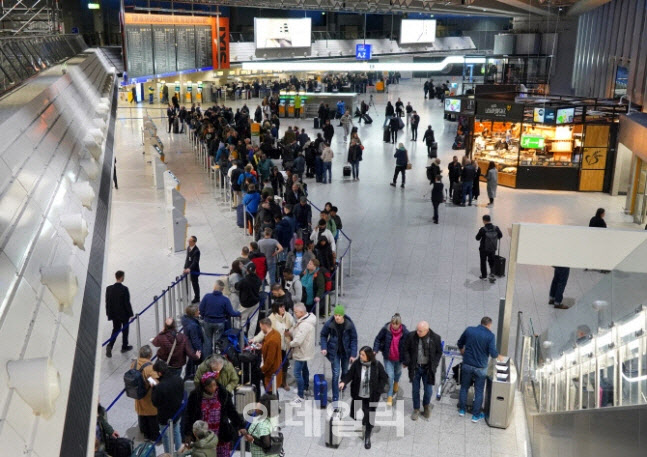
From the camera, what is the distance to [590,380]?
564 centimetres

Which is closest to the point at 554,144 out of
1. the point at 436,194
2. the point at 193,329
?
the point at 436,194

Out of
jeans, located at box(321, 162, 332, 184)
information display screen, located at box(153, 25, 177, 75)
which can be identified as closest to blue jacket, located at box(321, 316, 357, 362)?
jeans, located at box(321, 162, 332, 184)

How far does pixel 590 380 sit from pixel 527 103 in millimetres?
17181

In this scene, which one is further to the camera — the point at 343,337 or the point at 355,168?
the point at 355,168

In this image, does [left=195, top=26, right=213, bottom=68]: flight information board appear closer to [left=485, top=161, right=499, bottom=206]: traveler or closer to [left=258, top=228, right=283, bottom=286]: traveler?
[left=485, top=161, right=499, bottom=206]: traveler

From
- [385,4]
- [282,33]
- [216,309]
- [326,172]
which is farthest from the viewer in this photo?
[282,33]

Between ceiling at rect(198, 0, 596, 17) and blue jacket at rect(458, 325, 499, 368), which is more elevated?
ceiling at rect(198, 0, 596, 17)

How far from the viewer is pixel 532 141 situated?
69.7 ft

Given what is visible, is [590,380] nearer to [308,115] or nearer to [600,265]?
[600,265]

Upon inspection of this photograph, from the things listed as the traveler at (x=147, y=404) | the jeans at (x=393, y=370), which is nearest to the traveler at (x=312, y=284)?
the jeans at (x=393, y=370)

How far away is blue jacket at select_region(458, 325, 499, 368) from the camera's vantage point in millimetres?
8266

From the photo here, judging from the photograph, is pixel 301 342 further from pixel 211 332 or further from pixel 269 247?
pixel 269 247

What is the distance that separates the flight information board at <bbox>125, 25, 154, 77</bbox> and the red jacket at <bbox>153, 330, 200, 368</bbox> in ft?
69.9

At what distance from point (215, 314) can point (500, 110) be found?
14875 millimetres
